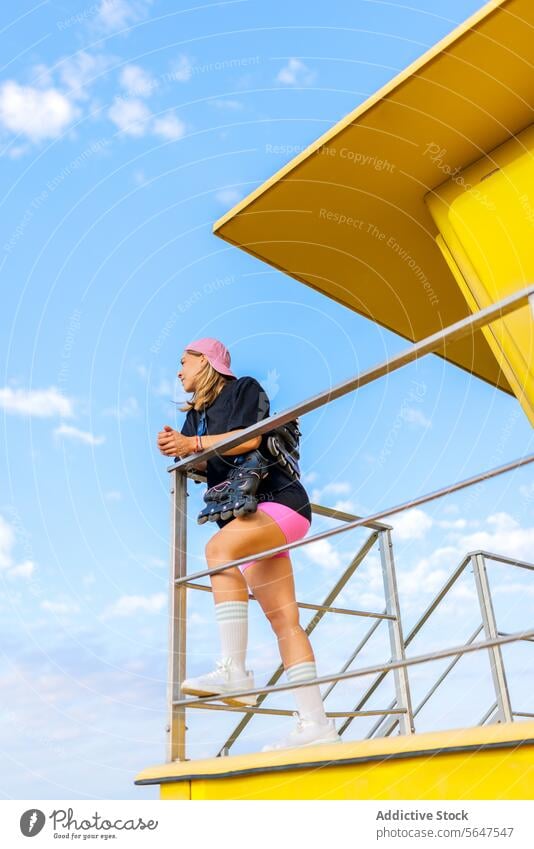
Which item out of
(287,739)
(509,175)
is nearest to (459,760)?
(287,739)

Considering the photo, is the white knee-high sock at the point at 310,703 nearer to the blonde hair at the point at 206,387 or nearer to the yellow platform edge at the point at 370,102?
the blonde hair at the point at 206,387

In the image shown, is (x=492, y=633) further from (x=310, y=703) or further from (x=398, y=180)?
(x=398, y=180)

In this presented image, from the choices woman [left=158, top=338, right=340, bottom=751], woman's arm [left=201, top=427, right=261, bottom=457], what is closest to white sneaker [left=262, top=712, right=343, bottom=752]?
woman [left=158, top=338, right=340, bottom=751]

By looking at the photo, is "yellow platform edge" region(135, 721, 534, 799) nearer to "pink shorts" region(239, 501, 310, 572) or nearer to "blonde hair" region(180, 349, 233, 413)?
"pink shorts" region(239, 501, 310, 572)

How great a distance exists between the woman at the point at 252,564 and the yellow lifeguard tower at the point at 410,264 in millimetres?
60

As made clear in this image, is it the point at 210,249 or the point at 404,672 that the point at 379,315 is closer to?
the point at 210,249

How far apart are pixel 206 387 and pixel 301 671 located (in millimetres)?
805

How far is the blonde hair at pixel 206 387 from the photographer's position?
6.25ft

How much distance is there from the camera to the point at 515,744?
100 cm

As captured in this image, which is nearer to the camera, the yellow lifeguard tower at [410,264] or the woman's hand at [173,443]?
the yellow lifeguard tower at [410,264]

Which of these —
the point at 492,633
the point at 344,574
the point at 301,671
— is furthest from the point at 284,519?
the point at 492,633

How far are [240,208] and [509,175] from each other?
75 cm

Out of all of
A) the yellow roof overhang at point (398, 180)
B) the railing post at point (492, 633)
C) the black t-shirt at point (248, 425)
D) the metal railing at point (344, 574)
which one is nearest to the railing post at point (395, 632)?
the metal railing at point (344, 574)

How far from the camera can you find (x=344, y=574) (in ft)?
7.81
